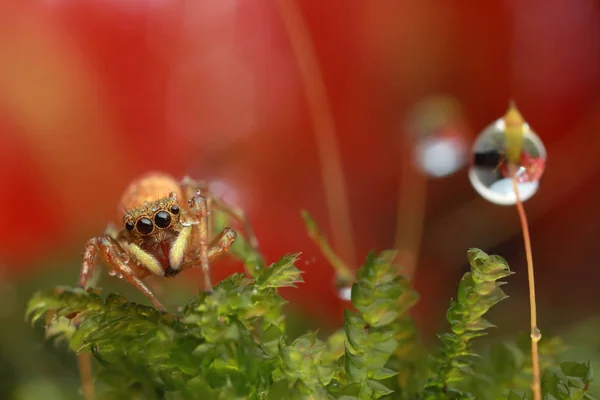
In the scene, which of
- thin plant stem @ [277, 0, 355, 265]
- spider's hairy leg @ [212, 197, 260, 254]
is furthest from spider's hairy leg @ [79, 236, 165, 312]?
thin plant stem @ [277, 0, 355, 265]

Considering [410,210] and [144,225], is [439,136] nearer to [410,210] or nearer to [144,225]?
[410,210]

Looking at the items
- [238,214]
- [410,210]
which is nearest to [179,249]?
[238,214]

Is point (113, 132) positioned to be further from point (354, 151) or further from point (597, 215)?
point (597, 215)

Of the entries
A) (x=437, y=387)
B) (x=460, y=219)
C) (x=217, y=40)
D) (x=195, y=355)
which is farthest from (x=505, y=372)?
(x=217, y=40)

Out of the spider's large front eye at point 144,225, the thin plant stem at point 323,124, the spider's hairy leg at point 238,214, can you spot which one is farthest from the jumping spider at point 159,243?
the thin plant stem at point 323,124

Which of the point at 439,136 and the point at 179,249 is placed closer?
the point at 179,249

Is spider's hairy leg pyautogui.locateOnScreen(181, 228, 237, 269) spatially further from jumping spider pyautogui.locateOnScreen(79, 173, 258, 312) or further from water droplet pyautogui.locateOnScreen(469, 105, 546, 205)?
water droplet pyautogui.locateOnScreen(469, 105, 546, 205)
